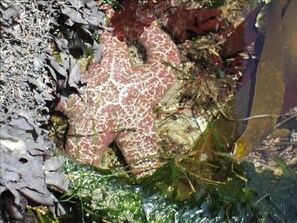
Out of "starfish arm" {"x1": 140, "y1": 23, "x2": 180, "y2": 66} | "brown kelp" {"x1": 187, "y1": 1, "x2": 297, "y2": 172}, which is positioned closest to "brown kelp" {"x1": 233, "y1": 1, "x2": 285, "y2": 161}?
"brown kelp" {"x1": 187, "y1": 1, "x2": 297, "y2": 172}

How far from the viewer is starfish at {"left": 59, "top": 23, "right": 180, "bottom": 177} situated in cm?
248

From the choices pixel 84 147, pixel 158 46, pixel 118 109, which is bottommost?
pixel 84 147

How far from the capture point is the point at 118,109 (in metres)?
2.52

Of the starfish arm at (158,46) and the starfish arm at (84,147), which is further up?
the starfish arm at (158,46)

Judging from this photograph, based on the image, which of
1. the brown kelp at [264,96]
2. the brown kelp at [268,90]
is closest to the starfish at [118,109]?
the brown kelp at [264,96]

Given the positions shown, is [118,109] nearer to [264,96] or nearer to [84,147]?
[84,147]

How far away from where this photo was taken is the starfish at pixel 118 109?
248 centimetres

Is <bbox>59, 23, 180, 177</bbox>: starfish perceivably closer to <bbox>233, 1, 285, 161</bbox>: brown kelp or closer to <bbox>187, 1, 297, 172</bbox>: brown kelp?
<bbox>187, 1, 297, 172</bbox>: brown kelp

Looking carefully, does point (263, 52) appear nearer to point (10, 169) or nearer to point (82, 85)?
point (82, 85)

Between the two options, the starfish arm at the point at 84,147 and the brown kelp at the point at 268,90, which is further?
the brown kelp at the point at 268,90

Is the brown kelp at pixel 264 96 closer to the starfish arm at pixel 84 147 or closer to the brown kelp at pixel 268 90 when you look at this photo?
the brown kelp at pixel 268 90

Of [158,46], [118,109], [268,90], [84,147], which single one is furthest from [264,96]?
[84,147]

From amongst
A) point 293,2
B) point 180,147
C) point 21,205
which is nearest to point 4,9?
point 21,205

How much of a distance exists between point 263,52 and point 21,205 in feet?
4.66
